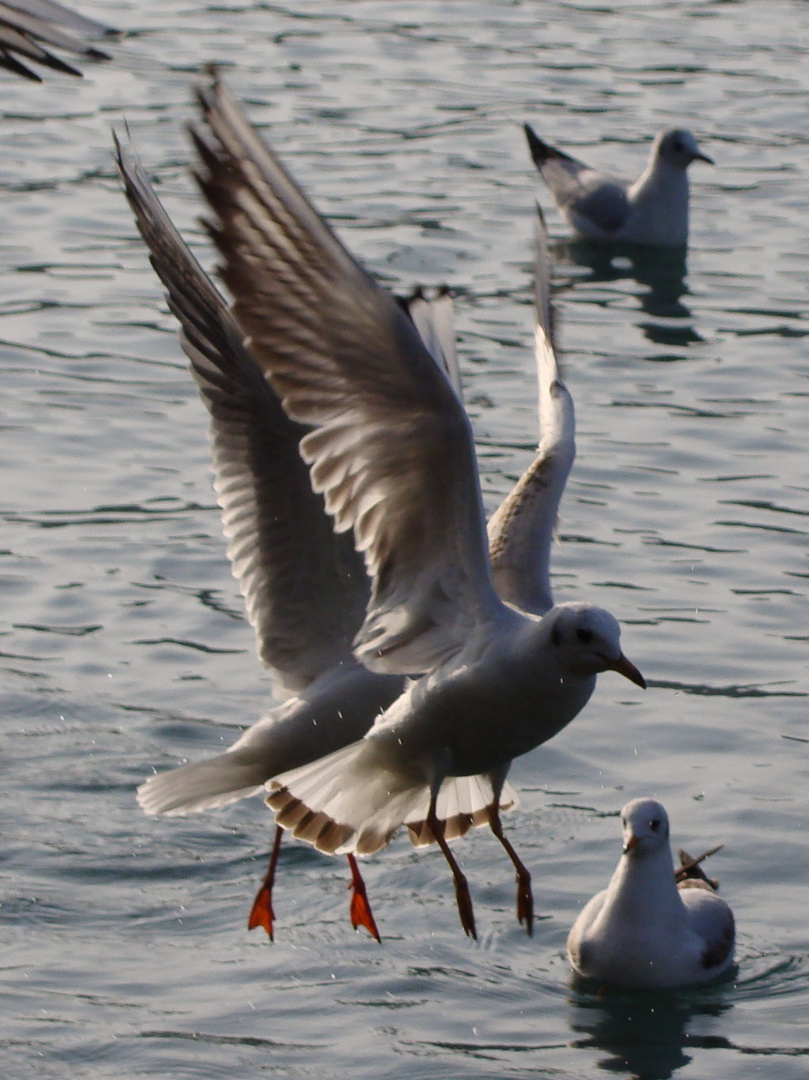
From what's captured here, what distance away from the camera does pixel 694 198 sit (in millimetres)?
16859

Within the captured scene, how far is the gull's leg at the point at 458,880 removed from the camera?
623 centimetres

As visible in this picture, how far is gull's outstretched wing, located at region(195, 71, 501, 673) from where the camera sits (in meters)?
5.25

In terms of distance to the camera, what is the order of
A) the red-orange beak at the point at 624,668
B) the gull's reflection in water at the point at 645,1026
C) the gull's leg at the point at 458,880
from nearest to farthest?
the red-orange beak at the point at 624,668 → the gull's leg at the point at 458,880 → the gull's reflection in water at the point at 645,1026

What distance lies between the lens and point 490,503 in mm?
10406

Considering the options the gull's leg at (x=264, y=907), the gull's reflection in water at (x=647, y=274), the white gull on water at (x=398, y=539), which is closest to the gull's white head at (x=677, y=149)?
the gull's reflection in water at (x=647, y=274)

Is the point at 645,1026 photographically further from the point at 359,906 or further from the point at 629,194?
the point at 629,194

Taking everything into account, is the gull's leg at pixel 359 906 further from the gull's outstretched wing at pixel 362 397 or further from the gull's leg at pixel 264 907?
the gull's outstretched wing at pixel 362 397

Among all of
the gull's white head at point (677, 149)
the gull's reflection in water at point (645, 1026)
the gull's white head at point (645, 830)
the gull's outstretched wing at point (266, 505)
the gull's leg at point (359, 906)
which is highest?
the gull's outstretched wing at point (266, 505)

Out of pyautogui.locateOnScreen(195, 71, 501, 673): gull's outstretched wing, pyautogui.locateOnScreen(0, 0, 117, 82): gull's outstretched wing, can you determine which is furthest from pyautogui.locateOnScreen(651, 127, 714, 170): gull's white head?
pyautogui.locateOnScreen(0, 0, 117, 82): gull's outstretched wing

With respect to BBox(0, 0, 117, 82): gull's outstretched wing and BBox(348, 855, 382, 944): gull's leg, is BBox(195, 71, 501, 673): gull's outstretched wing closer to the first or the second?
BBox(348, 855, 382, 944): gull's leg

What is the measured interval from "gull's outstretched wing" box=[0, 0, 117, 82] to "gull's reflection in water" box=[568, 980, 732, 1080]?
154 inches

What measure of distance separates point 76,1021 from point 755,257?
9.54 metres

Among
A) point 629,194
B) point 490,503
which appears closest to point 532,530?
point 490,503

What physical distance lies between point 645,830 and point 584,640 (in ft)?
4.57
